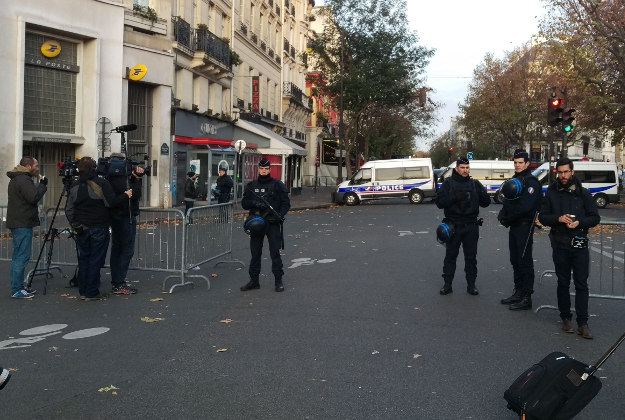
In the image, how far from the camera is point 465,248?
8.97m

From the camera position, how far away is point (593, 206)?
22.6 ft

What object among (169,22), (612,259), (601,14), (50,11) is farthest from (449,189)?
(601,14)

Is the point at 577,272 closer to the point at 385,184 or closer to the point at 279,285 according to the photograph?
the point at 279,285

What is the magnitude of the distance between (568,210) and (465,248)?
2221 millimetres

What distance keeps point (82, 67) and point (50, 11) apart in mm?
2212

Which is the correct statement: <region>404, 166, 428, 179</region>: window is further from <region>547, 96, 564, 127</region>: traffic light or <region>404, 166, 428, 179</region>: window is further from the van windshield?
<region>547, 96, 564, 127</region>: traffic light

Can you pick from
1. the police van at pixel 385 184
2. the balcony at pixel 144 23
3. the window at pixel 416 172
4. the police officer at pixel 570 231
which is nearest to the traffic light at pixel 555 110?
the police officer at pixel 570 231

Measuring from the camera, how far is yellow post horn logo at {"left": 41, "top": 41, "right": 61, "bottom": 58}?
21.4 metres

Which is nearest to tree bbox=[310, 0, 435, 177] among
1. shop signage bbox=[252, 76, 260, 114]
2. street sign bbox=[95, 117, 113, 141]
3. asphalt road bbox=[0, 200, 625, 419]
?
shop signage bbox=[252, 76, 260, 114]

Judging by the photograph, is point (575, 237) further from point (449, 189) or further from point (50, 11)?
point (50, 11)

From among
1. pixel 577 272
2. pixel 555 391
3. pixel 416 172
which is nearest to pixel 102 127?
pixel 577 272

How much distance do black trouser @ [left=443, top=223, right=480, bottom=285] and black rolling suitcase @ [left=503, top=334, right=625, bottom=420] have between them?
4581mm

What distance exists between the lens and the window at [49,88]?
21.1 metres

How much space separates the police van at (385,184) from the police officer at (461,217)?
25.5 meters
